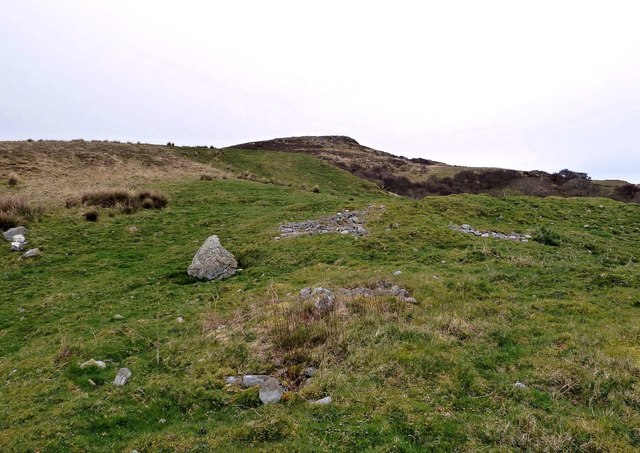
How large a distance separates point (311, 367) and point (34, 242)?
58.3 feet

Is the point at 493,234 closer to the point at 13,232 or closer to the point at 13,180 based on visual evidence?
the point at 13,232

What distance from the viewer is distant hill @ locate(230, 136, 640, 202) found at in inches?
2424

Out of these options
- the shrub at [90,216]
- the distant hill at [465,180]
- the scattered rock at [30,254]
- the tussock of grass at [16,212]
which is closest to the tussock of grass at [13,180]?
the tussock of grass at [16,212]

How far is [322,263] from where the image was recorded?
15805mm

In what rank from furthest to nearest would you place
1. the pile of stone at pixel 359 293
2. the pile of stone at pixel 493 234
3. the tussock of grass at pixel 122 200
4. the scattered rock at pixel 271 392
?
the tussock of grass at pixel 122 200 < the pile of stone at pixel 493 234 < the pile of stone at pixel 359 293 < the scattered rock at pixel 271 392

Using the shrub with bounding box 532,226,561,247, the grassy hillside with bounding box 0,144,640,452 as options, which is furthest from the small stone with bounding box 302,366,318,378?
the shrub with bounding box 532,226,561,247

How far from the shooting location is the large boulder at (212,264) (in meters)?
15.6

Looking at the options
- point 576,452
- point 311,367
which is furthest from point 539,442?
point 311,367

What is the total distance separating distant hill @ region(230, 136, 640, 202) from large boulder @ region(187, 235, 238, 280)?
4172 cm

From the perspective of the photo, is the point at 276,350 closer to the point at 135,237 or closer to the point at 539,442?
the point at 539,442

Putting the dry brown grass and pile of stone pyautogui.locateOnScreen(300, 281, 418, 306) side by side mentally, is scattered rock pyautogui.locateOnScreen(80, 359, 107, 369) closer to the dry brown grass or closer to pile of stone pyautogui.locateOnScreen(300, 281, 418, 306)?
pile of stone pyautogui.locateOnScreen(300, 281, 418, 306)

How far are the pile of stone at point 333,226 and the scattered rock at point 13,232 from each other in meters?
13.1

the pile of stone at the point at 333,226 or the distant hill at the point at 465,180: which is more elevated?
the distant hill at the point at 465,180

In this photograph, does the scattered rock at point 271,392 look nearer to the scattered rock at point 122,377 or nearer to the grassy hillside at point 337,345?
the grassy hillside at point 337,345
